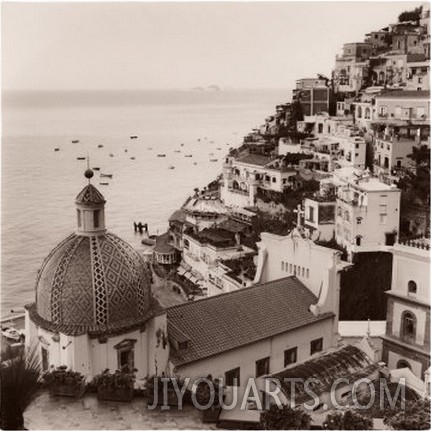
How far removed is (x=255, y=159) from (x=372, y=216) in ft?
51.6

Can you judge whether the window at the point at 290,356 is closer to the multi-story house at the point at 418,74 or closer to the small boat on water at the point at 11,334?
the small boat on water at the point at 11,334

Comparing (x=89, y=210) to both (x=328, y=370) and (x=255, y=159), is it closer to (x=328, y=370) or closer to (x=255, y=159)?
(x=328, y=370)

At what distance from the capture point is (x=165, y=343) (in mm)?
12602

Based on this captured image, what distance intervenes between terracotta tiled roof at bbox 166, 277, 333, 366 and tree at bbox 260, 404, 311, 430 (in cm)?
427

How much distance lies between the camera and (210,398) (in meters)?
9.13

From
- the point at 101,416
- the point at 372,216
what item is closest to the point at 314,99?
the point at 372,216

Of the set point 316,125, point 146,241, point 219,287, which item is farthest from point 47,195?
point 219,287

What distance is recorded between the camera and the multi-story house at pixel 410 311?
49.2ft

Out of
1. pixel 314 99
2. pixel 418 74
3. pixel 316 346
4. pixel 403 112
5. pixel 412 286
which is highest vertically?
pixel 418 74

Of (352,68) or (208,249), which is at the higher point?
(352,68)

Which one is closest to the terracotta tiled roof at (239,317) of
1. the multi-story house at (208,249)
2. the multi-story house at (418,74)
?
the multi-story house at (208,249)

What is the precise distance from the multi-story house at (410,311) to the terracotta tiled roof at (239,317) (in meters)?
1.58

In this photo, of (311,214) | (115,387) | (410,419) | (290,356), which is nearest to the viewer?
(410,419)

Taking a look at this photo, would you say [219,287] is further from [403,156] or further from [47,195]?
[47,195]
